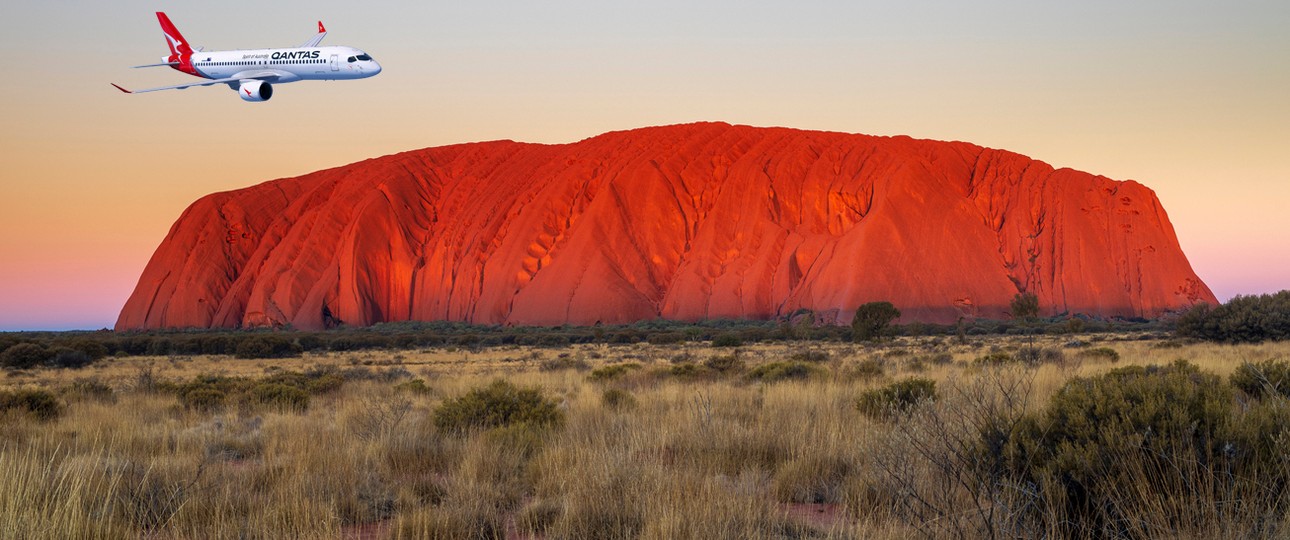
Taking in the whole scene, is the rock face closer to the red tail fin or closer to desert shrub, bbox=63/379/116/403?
the red tail fin

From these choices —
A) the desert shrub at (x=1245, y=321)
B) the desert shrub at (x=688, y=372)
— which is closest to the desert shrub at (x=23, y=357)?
the desert shrub at (x=688, y=372)

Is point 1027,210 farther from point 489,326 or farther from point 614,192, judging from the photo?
point 489,326

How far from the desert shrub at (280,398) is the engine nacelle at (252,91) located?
9.31 m

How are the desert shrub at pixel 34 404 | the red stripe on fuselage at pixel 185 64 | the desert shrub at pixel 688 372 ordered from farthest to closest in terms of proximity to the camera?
the red stripe on fuselage at pixel 185 64 → the desert shrub at pixel 688 372 → the desert shrub at pixel 34 404

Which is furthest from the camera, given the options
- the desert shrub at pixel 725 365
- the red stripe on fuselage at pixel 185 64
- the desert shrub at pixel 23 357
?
the desert shrub at pixel 23 357

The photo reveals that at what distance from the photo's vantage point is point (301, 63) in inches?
884

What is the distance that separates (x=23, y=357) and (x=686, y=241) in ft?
172

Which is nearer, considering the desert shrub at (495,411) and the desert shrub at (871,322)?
the desert shrub at (495,411)

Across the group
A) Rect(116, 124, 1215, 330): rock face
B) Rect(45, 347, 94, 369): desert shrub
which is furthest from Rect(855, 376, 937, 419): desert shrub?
Rect(116, 124, 1215, 330): rock face

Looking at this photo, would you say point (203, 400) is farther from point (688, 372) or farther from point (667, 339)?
point (667, 339)

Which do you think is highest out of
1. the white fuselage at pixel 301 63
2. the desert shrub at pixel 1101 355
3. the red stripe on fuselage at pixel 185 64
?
the red stripe on fuselage at pixel 185 64

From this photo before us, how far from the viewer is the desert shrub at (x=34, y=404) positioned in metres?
12.0

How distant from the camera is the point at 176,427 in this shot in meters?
10.8

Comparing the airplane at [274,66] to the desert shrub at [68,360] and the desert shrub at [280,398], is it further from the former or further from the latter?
the desert shrub at [68,360]
